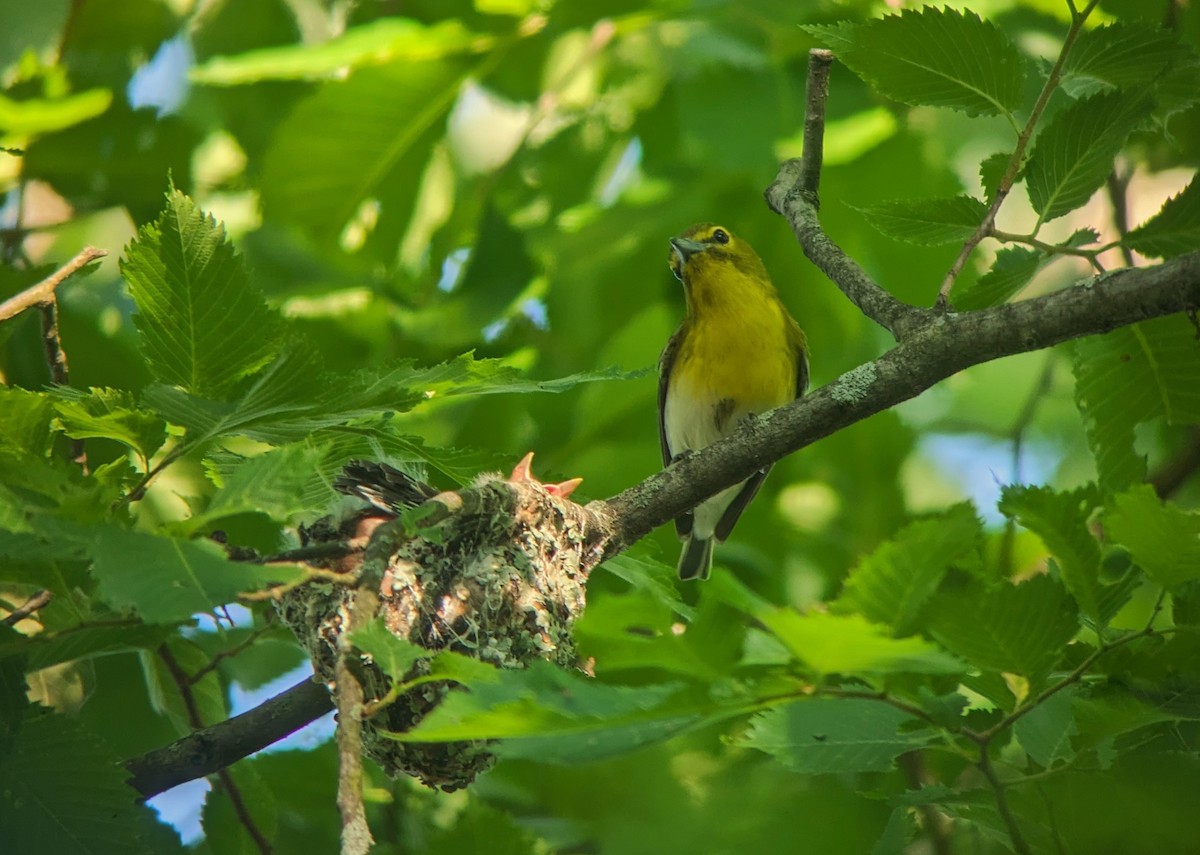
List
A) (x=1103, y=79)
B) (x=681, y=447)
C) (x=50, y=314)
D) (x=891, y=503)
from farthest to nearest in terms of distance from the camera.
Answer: (x=681, y=447) < (x=891, y=503) < (x=50, y=314) < (x=1103, y=79)

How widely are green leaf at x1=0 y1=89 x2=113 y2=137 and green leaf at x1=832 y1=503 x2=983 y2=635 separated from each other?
165 inches

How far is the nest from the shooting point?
9.68 feet

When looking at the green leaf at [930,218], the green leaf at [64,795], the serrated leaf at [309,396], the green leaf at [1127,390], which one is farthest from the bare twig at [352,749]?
the green leaf at [1127,390]

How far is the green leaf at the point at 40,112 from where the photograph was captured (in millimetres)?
4875

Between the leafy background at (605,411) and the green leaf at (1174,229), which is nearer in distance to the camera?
the leafy background at (605,411)

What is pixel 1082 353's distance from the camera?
314 cm

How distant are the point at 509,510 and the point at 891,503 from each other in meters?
2.82

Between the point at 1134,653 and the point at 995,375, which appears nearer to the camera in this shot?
the point at 1134,653

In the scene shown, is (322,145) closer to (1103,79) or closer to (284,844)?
(284,844)

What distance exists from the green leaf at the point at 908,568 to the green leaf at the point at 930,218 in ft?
3.23

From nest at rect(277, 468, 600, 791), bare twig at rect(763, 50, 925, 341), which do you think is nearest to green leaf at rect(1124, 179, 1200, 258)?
bare twig at rect(763, 50, 925, 341)

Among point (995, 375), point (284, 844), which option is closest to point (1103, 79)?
point (284, 844)

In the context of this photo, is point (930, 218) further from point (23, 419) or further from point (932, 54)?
point (23, 419)

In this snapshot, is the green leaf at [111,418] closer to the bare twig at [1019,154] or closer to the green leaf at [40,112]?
the bare twig at [1019,154]
